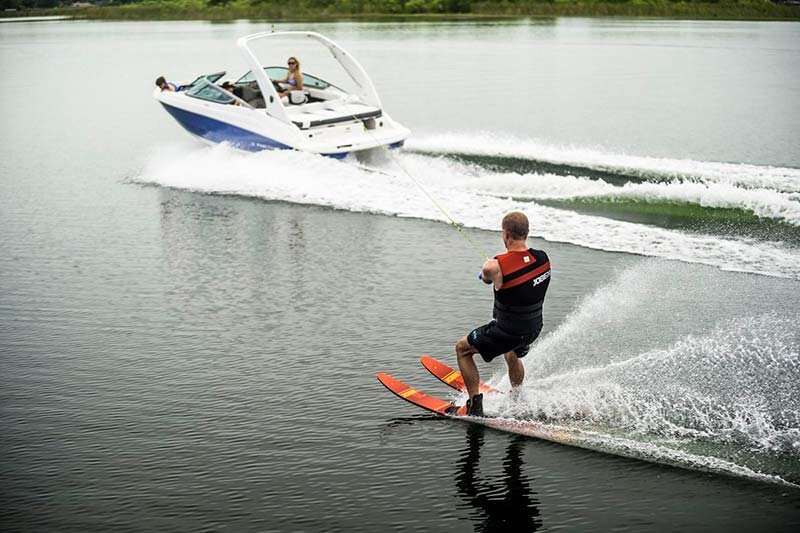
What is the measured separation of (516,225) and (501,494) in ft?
6.40

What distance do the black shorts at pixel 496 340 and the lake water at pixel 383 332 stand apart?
2.15 ft

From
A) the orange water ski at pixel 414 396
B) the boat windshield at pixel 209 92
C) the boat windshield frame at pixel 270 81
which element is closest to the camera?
the orange water ski at pixel 414 396

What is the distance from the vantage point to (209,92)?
18812 mm

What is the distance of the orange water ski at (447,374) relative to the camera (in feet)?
26.3

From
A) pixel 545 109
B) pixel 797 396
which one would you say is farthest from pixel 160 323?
pixel 545 109

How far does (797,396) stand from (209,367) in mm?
5223

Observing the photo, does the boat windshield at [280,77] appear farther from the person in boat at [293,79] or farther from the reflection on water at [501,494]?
the reflection on water at [501,494]

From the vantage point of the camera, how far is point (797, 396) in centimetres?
750

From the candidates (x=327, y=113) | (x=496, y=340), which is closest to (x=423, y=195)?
(x=327, y=113)

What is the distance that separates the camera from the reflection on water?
20.2 feet

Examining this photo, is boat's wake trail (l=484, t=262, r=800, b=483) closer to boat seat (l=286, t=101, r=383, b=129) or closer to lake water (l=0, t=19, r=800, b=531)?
lake water (l=0, t=19, r=800, b=531)

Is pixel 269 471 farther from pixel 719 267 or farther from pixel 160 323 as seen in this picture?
pixel 719 267

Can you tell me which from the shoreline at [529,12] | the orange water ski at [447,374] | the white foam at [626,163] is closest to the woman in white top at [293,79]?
the white foam at [626,163]

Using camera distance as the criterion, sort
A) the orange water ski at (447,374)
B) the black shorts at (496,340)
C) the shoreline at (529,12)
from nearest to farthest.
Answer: the black shorts at (496,340) → the orange water ski at (447,374) → the shoreline at (529,12)
